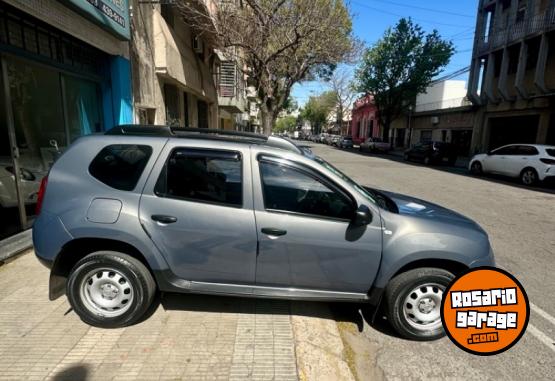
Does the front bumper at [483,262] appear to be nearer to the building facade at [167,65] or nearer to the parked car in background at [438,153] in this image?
the building facade at [167,65]

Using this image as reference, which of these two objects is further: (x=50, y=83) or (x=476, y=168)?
(x=476, y=168)

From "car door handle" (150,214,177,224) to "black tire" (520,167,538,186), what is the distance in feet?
45.4

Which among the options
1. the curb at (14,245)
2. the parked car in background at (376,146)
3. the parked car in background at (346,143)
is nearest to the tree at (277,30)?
the curb at (14,245)

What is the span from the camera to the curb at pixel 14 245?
3.85 metres

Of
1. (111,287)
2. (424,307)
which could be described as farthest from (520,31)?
(111,287)

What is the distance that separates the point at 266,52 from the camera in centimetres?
1370

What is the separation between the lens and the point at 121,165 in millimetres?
2723

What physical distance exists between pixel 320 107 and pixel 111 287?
216 ft

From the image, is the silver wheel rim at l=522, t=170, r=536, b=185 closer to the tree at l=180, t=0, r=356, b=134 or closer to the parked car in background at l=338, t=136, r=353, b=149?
the tree at l=180, t=0, r=356, b=134

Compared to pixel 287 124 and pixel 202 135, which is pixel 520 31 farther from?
pixel 287 124

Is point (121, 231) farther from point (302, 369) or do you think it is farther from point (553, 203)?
point (553, 203)

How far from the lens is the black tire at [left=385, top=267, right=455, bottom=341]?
8.55 ft

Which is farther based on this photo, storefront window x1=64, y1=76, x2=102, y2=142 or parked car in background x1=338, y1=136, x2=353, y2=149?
parked car in background x1=338, y1=136, x2=353, y2=149

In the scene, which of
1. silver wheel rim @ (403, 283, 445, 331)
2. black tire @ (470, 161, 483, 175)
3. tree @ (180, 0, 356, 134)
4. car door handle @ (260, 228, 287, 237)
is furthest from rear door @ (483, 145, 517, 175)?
car door handle @ (260, 228, 287, 237)
